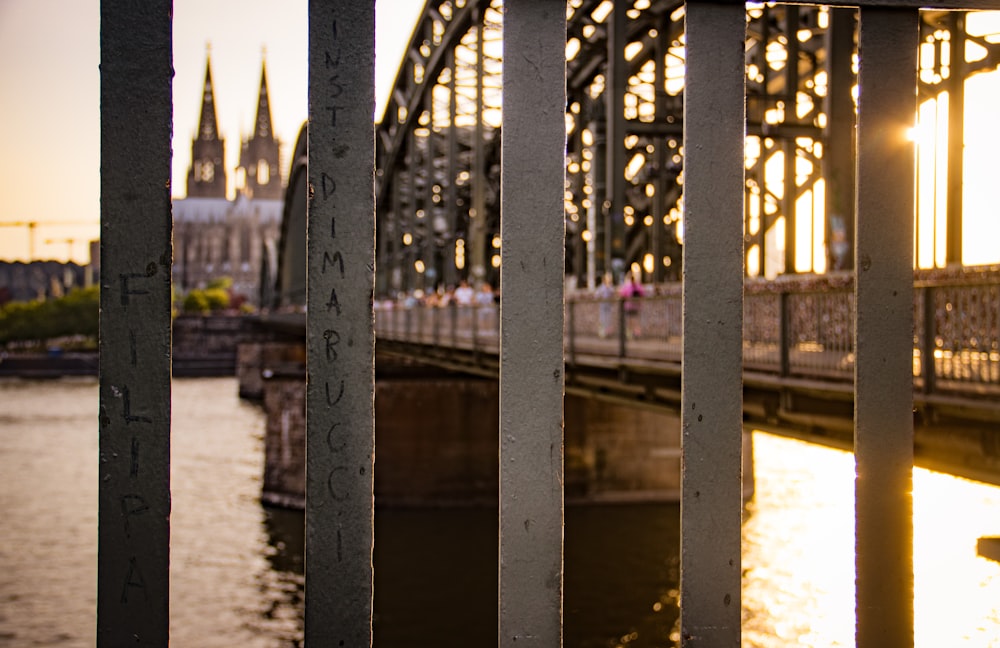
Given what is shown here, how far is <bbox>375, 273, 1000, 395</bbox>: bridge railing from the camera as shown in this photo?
7.46 m

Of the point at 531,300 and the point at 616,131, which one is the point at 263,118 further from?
the point at 531,300

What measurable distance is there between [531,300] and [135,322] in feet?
2.82

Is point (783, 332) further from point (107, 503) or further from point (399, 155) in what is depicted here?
point (399, 155)

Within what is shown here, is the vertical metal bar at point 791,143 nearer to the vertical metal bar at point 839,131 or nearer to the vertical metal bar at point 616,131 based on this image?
the vertical metal bar at point 839,131

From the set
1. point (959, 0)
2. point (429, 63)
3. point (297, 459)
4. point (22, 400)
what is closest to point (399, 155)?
point (429, 63)

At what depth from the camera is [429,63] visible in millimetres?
40094

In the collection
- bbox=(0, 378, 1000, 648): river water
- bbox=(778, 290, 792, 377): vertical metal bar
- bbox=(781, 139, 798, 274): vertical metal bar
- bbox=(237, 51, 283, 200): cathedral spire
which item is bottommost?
bbox=(0, 378, 1000, 648): river water

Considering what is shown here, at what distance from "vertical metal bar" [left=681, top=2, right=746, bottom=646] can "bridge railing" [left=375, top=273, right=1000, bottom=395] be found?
2.99 metres

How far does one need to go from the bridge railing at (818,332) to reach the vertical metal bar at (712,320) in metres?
2.99

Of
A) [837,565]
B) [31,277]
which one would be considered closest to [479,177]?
[837,565]

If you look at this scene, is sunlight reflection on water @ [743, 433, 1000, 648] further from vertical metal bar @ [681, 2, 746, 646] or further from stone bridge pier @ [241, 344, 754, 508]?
vertical metal bar @ [681, 2, 746, 646]

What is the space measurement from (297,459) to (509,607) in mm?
30789

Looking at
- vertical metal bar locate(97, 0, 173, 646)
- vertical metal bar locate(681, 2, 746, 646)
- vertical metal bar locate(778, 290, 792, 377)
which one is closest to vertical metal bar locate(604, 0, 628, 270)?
vertical metal bar locate(778, 290, 792, 377)

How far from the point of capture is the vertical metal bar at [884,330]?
2730 millimetres
